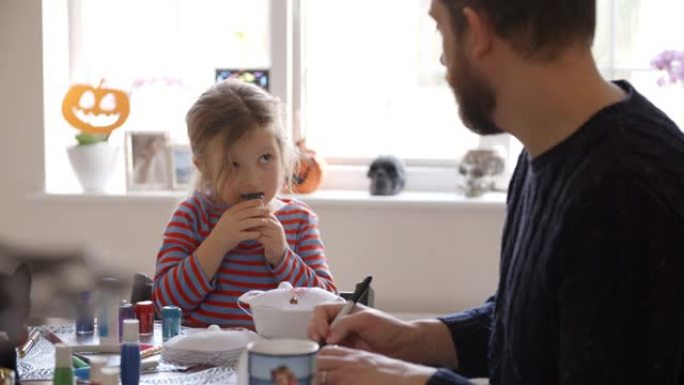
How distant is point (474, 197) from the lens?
9.71 feet

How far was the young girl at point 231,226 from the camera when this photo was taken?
1841 millimetres

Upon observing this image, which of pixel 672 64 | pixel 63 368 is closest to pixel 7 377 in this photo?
pixel 63 368

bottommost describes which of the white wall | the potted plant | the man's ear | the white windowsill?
the white wall

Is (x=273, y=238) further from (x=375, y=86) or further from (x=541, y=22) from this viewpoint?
(x=375, y=86)

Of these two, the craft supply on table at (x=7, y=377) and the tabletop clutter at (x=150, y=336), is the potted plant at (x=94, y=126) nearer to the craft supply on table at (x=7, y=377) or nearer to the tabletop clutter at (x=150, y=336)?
the tabletop clutter at (x=150, y=336)

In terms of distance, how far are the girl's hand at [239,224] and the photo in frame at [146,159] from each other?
1.32 metres

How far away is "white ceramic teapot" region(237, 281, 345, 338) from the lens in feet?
4.67

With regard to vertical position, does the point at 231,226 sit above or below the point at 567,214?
below

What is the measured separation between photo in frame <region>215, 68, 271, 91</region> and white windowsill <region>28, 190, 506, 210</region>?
0.40m

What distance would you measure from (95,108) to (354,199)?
37.1 inches

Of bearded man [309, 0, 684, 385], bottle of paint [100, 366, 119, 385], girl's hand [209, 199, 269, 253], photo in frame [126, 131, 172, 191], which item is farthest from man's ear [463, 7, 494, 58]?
photo in frame [126, 131, 172, 191]

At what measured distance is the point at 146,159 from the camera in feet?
10.3

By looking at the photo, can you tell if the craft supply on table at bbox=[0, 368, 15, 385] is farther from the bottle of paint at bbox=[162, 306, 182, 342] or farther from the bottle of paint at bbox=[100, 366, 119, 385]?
the bottle of paint at bbox=[162, 306, 182, 342]

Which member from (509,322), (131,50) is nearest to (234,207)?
(509,322)
